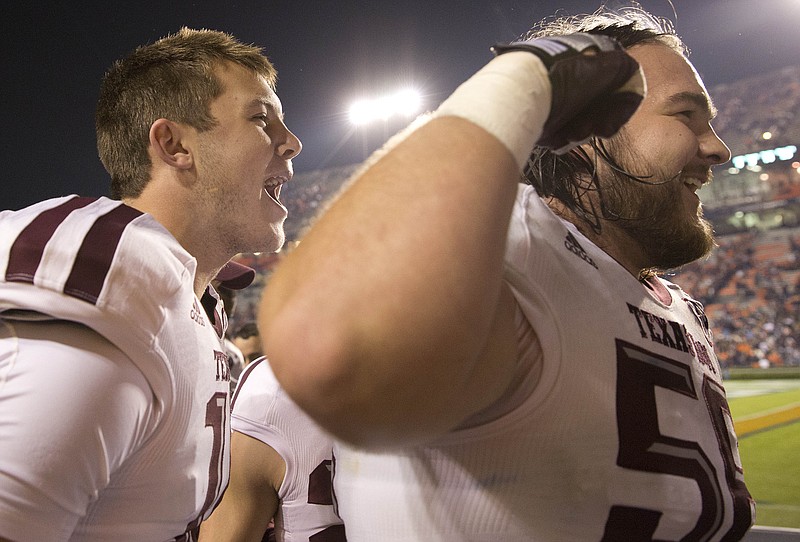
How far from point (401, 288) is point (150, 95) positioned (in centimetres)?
152

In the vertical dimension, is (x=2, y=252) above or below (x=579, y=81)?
below

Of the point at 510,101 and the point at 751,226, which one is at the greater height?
the point at 510,101

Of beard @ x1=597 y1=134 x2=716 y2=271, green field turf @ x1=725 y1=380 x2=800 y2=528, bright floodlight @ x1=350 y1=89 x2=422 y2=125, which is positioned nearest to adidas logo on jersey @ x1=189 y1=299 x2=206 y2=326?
beard @ x1=597 y1=134 x2=716 y2=271

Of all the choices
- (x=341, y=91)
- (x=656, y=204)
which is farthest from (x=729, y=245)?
(x=656, y=204)

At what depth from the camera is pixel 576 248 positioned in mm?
882

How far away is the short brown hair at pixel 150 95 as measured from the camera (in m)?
1.69

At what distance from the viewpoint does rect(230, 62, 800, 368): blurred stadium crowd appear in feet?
46.1

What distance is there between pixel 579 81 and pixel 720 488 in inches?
23.0

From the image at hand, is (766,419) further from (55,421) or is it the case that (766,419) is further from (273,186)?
(55,421)

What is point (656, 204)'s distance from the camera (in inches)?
43.0

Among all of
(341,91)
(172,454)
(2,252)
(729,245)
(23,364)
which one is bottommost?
(729,245)

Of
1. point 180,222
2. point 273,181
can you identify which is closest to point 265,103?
point 273,181

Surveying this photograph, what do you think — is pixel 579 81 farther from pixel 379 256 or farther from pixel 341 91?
pixel 341 91

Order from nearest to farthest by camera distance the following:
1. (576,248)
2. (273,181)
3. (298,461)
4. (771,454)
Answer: (576,248) < (298,461) < (273,181) < (771,454)
